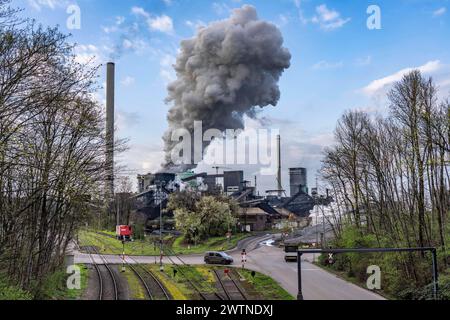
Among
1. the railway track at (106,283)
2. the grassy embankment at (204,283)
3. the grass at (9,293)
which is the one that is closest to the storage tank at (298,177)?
the railway track at (106,283)

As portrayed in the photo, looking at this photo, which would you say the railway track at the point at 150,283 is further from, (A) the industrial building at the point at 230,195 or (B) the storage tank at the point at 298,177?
(B) the storage tank at the point at 298,177

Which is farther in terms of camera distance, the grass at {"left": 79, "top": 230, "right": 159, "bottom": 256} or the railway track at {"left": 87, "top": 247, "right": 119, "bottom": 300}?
the grass at {"left": 79, "top": 230, "right": 159, "bottom": 256}

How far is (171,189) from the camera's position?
59750 millimetres

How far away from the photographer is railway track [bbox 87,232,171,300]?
19388mm

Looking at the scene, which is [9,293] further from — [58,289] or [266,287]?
[266,287]

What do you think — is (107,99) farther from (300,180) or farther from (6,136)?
(300,180)

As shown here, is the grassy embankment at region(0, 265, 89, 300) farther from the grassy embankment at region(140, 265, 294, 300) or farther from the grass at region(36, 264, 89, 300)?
the grassy embankment at region(140, 265, 294, 300)

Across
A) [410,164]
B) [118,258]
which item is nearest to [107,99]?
[118,258]

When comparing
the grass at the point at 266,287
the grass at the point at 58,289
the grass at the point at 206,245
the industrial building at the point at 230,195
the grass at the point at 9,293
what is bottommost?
the grass at the point at 206,245

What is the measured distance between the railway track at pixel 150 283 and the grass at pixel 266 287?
168 inches

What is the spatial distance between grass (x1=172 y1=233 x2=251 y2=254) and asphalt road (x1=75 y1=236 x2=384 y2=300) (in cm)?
150

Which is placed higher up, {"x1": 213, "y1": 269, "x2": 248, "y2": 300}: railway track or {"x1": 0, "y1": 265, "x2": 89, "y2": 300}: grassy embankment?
{"x1": 0, "y1": 265, "x2": 89, "y2": 300}: grassy embankment

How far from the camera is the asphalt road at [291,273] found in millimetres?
20297

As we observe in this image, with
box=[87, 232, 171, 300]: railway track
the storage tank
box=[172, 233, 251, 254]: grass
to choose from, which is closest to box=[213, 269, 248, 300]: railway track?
box=[87, 232, 171, 300]: railway track
